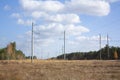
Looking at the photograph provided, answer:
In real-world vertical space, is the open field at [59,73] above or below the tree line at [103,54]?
below

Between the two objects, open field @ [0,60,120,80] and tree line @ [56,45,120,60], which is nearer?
open field @ [0,60,120,80]

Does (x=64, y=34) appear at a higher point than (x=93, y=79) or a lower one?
higher

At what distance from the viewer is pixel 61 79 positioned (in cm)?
2016

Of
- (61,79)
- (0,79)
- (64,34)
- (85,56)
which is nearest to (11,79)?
(0,79)

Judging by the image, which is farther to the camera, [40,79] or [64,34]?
[64,34]

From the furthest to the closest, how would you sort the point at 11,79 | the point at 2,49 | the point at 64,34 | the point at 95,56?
the point at 95,56
the point at 2,49
the point at 64,34
the point at 11,79

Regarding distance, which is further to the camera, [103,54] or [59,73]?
[103,54]

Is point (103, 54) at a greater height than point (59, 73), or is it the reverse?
point (103, 54)

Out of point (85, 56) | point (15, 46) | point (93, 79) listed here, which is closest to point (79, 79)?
point (93, 79)

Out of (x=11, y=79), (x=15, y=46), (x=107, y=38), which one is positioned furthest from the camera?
(x=15, y=46)

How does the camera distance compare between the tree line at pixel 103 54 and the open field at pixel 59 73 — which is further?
the tree line at pixel 103 54

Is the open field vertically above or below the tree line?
below

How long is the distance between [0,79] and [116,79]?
7.52 meters

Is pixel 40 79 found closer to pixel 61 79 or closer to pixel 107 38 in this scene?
pixel 61 79
